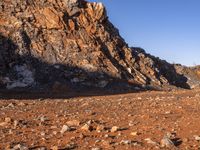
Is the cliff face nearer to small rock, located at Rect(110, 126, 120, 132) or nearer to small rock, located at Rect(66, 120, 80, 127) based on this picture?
small rock, located at Rect(66, 120, 80, 127)

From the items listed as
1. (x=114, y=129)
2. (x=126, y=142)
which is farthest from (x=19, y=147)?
(x=114, y=129)

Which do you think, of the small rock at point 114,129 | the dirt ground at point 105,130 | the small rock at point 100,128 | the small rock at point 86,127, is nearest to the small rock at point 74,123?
the dirt ground at point 105,130


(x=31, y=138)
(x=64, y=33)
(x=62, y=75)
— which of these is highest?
(x=64, y=33)

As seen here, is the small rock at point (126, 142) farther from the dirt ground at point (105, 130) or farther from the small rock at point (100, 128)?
the small rock at point (100, 128)

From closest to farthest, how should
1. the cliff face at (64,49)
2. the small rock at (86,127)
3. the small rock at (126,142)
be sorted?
the small rock at (126,142) < the small rock at (86,127) < the cliff face at (64,49)

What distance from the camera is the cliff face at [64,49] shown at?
34.1 m

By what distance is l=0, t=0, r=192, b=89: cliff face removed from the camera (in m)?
34.1

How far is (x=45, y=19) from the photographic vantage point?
3778cm

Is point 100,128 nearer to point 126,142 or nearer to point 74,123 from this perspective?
point 74,123

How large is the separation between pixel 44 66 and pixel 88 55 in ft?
13.6

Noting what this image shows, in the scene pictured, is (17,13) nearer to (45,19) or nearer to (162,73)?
(45,19)

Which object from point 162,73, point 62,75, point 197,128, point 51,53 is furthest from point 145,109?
point 162,73

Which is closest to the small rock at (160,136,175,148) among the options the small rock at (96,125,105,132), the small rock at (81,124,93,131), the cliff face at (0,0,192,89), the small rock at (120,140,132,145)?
the small rock at (120,140,132,145)

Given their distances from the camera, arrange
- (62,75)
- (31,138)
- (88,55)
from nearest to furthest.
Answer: (31,138) < (62,75) < (88,55)
